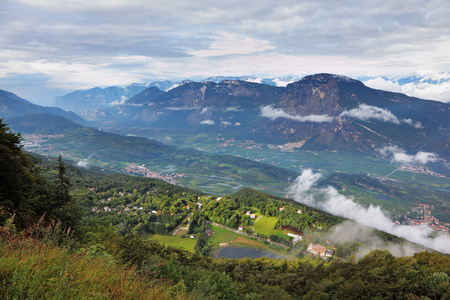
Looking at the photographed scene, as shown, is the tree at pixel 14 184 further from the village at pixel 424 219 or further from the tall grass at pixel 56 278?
the village at pixel 424 219

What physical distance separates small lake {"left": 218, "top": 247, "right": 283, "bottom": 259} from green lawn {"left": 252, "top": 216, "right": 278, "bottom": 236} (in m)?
8.46

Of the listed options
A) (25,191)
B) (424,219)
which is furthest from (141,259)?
(424,219)

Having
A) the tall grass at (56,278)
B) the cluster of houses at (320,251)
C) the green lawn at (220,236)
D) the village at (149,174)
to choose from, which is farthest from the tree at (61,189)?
the village at (149,174)

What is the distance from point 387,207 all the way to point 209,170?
365 feet

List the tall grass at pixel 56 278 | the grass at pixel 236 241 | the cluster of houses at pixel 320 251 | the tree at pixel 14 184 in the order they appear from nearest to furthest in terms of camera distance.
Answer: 1. the tall grass at pixel 56 278
2. the tree at pixel 14 184
3. the cluster of houses at pixel 320 251
4. the grass at pixel 236 241

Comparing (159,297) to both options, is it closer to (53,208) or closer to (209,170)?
(53,208)

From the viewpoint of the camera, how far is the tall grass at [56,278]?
354 centimetres

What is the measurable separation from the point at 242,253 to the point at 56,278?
4743 centimetres

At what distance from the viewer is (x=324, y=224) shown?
55.6 meters

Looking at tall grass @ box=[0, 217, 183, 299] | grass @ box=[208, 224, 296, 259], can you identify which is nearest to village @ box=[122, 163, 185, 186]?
grass @ box=[208, 224, 296, 259]

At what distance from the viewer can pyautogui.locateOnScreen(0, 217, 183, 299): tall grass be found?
3.54 metres

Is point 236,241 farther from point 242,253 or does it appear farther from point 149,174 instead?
point 149,174

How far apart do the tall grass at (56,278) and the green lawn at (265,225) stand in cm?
5441

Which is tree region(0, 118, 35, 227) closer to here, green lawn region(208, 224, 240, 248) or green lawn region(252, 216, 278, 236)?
green lawn region(208, 224, 240, 248)
